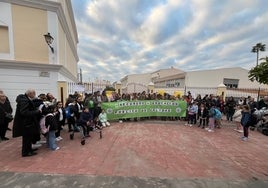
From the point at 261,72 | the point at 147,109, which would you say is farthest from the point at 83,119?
the point at 261,72

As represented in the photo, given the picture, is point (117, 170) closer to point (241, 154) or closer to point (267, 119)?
point (241, 154)

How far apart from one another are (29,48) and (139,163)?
28.9 feet

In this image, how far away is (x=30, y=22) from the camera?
8.56 meters

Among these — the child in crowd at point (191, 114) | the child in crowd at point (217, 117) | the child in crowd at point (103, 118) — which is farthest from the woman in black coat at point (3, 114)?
the child in crowd at point (217, 117)

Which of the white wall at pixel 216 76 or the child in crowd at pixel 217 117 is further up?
the white wall at pixel 216 76

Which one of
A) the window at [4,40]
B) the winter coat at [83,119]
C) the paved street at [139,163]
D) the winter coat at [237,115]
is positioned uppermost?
the window at [4,40]

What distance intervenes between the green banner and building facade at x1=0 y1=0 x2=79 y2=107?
340 cm

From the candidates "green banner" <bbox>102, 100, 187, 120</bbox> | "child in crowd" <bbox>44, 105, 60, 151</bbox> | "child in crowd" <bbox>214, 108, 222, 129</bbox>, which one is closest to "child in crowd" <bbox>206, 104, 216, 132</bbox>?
"child in crowd" <bbox>214, 108, 222, 129</bbox>

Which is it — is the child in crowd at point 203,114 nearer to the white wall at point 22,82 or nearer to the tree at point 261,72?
the tree at point 261,72

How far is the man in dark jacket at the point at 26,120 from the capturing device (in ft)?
13.2

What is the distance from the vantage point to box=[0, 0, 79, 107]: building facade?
326 inches

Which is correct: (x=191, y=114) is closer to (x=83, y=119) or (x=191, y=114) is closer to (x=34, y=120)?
(x=83, y=119)

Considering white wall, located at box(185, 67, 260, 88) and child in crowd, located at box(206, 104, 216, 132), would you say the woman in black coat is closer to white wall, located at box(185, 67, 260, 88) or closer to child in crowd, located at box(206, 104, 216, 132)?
Answer: child in crowd, located at box(206, 104, 216, 132)

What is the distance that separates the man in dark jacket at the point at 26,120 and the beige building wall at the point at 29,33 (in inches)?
219
